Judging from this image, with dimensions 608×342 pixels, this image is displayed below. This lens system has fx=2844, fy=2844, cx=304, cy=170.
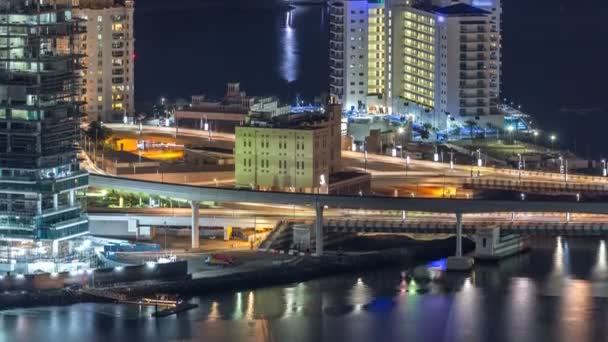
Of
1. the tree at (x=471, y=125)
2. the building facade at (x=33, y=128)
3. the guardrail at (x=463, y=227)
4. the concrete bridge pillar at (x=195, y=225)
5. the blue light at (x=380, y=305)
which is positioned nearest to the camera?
the blue light at (x=380, y=305)

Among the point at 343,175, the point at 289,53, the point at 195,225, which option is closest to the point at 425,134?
the point at 343,175

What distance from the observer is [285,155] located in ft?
127

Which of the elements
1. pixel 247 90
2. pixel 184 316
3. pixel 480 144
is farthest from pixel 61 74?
pixel 247 90

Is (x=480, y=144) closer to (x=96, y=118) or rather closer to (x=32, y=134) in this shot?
(x=96, y=118)

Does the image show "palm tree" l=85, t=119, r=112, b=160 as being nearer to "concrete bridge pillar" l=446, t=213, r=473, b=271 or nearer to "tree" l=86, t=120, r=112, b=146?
"tree" l=86, t=120, r=112, b=146

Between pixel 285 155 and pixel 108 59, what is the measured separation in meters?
8.86

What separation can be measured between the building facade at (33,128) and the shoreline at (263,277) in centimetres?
103

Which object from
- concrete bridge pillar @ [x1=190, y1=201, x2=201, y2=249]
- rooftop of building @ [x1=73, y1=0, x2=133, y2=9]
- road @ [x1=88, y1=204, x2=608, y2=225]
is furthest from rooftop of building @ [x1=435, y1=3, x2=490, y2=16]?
concrete bridge pillar @ [x1=190, y1=201, x2=201, y2=249]

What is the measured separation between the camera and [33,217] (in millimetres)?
33344

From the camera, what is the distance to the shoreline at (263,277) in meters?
32.4

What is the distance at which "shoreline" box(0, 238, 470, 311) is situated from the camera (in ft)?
106

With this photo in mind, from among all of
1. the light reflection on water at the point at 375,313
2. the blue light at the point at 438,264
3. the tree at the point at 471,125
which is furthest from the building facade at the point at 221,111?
the light reflection on water at the point at 375,313

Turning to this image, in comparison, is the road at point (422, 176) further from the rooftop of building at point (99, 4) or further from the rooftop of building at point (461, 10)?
the rooftop of building at point (99, 4)

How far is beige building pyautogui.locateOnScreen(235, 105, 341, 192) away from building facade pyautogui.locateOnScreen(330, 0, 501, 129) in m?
7.41
